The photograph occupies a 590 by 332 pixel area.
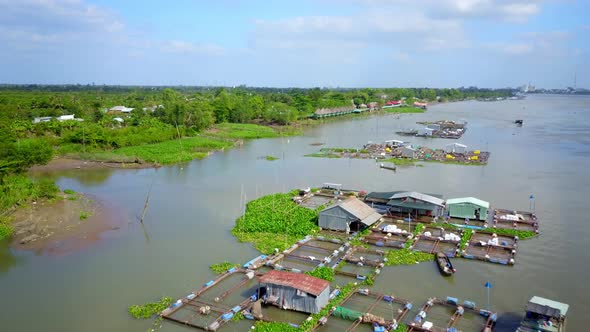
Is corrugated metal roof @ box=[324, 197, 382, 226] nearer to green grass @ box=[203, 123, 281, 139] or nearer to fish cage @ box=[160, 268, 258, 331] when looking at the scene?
fish cage @ box=[160, 268, 258, 331]

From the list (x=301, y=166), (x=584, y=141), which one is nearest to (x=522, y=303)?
(x=301, y=166)

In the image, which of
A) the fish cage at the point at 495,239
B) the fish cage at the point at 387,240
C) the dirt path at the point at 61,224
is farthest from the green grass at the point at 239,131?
the fish cage at the point at 495,239

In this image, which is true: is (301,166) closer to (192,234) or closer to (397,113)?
(192,234)

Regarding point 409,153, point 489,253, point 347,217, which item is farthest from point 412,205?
point 409,153

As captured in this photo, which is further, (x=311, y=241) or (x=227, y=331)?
(x=311, y=241)

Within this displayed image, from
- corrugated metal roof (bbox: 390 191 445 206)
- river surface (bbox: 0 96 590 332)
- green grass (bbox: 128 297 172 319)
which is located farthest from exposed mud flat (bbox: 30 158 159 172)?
green grass (bbox: 128 297 172 319)

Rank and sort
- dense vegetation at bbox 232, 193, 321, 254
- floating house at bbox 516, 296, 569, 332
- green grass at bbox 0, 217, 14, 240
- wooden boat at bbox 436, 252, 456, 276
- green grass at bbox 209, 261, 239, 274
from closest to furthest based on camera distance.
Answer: floating house at bbox 516, 296, 569, 332, wooden boat at bbox 436, 252, 456, 276, green grass at bbox 209, 261, 239, 274, dense vegetation at bbox 232, 193, 321, 254, green grass at bbox 0, 217, 14, 240

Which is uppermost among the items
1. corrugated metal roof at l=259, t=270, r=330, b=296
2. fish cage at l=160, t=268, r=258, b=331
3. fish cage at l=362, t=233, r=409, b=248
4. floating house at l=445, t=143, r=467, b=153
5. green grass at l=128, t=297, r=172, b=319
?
floating house at l=445, t=143, r=467, b=153
